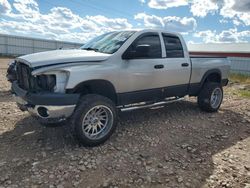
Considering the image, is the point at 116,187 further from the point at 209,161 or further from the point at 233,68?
the point at 233,68

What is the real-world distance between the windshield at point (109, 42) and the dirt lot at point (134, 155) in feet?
5.21

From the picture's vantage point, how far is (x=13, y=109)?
21.2 feet

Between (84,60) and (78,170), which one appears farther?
(84,60)

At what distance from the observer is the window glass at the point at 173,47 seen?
598cm

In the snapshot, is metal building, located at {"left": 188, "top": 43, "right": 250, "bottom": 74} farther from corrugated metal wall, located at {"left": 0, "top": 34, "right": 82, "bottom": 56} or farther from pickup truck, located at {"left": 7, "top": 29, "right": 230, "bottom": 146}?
pickup truck, located at {"left": 7, "top": 29, "right": 230, "bottom": 146}

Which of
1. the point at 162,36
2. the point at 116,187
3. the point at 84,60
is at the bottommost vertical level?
the point at 116,187

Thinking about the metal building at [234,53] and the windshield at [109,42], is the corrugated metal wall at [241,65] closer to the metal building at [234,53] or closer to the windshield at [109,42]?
the metal building at [234,53]

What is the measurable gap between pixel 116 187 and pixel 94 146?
3.80 ft

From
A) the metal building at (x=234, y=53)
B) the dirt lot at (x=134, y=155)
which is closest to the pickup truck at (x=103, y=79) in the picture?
the dirt lot at (x=134, y=155)

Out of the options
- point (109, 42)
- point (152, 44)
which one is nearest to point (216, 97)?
point (152, 44)

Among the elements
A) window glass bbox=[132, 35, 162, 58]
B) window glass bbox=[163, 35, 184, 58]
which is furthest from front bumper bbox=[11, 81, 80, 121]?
window glass bbox=[163, 35, 184, 58]

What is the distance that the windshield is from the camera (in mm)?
5139

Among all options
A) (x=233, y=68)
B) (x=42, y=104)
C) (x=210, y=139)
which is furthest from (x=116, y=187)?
(x=233, y=68)

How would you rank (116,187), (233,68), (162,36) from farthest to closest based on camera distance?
(233,68) < (162,36) < (116,187)
